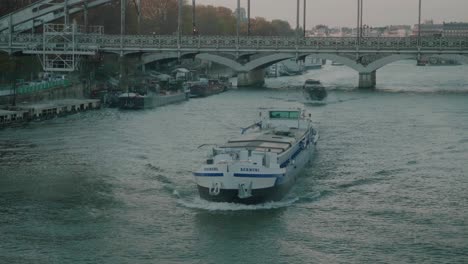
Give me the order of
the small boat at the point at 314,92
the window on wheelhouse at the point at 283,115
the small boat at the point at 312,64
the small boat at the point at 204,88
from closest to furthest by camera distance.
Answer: the window on wheelhouse at the point at 283,115
the small boat at the point at 314,92
the small boat at the point at 204,88
the small boat at the point at 312,64

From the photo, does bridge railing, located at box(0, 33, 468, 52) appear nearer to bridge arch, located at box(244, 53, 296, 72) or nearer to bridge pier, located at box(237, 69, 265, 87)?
bridge arch, located at box(244, 53, 296, 72)

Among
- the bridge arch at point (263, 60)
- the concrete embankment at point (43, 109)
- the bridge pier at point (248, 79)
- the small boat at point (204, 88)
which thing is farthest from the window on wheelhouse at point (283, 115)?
the bridge pier at point (248, 79)

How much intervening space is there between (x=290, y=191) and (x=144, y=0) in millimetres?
65019

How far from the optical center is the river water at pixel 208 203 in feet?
65.1

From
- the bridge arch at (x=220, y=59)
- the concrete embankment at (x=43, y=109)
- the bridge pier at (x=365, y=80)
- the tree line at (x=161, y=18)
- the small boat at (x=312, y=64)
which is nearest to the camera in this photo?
the concrete embankment at (x=43, y=109)

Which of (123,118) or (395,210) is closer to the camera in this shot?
(395,210)

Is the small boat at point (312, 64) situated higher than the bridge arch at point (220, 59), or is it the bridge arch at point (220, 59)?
the bridge arch at point (220, 59)

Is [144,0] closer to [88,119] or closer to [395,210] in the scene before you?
[88,119]

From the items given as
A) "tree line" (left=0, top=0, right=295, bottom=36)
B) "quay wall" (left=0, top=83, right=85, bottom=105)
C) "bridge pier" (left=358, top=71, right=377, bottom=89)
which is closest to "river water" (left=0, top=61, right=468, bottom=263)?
"quay wall" (left=0, top=83, right=85, bottom=105)

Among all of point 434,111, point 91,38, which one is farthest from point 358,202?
point 91,38

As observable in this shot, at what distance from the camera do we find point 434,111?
46.8m

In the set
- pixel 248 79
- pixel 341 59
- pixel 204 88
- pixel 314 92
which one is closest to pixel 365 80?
pixel 341 59

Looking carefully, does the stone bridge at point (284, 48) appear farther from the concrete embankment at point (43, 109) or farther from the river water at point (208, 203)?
the river water at point (208, 203)

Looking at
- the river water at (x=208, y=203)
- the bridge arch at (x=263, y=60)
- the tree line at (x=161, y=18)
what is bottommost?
the river water at (x=208, y=203)
